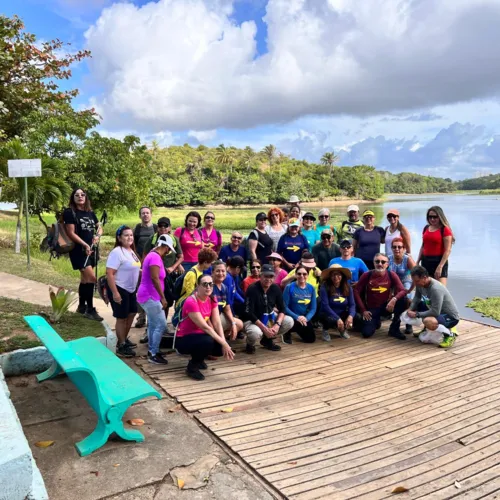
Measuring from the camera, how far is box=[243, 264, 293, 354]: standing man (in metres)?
5.38

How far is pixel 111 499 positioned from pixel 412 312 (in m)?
4.29

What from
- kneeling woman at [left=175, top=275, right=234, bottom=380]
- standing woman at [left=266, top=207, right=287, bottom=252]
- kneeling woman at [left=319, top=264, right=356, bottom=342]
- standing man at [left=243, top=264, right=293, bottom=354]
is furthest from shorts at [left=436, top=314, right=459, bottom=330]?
kneeling woman at [left=175, top=275, right=234, bottom=380]

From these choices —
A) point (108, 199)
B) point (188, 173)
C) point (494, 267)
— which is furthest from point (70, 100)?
point (188, 173)

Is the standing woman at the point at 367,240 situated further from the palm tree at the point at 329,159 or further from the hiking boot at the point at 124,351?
the palm tree at the point at 329,159

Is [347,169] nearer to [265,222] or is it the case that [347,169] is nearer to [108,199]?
[108,199]

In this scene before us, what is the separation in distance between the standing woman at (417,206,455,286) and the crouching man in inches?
18.8

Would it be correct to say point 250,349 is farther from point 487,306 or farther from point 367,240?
point 487,306

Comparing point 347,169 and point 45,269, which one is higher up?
point 347,169

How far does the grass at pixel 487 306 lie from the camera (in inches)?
384

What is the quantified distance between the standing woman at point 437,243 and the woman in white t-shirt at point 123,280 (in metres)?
3.77

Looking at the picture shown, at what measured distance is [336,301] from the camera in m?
6.03

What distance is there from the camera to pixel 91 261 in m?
6.13

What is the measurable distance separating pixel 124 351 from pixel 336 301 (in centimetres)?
267

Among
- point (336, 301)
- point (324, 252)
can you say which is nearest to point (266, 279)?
point (336, 301)
